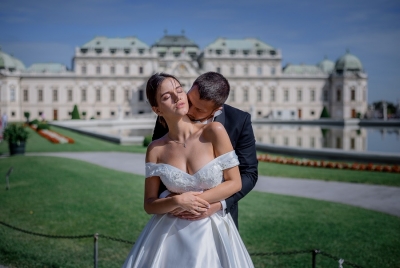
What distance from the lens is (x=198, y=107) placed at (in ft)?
7.64

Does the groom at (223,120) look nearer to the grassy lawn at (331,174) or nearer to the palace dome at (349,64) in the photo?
the grassy lawn at (331,174)

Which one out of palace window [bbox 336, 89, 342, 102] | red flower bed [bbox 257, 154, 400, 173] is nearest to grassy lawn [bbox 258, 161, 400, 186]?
red flower bed [bbox 257, 154, 400, 173]

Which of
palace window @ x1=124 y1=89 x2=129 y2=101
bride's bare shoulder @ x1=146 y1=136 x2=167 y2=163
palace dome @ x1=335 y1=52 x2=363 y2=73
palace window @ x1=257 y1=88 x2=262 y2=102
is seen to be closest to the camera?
bride's bare shoulder @ x1=146 y1=136 x2=167 y2=163

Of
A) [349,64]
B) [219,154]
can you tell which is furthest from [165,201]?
[349,64]

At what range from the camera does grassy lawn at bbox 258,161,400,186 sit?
10.2m

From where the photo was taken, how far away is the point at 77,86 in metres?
58.2

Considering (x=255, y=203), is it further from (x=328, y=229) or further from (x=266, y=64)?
Result: (x=266, y=64)

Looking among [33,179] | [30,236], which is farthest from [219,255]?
[33,179]

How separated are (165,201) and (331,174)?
31.2ft

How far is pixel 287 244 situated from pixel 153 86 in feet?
13.1

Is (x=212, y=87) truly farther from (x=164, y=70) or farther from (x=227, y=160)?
(x=164, y=70)

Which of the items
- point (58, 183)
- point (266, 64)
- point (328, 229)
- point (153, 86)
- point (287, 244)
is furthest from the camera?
point (266, 64)

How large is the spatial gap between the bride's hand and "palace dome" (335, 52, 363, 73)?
64251 millimetres

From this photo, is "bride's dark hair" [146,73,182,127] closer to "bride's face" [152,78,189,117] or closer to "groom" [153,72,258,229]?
"bride's face" [152,78,189,117]
